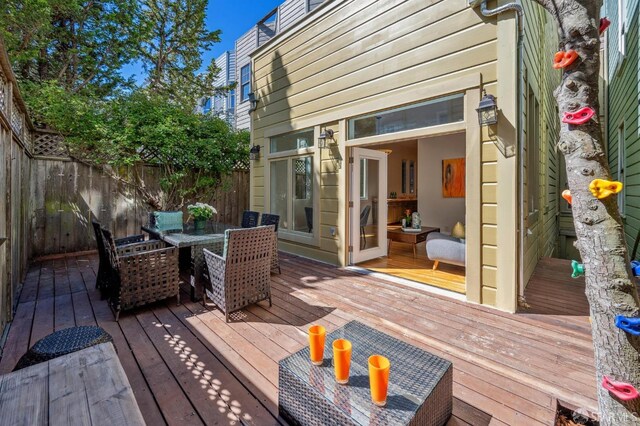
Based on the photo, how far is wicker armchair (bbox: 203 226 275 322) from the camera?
9.50ft

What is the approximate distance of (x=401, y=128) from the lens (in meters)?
3.98

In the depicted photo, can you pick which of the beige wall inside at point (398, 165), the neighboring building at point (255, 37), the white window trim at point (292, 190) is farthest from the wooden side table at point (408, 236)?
the neighboring building at point (255, 37)

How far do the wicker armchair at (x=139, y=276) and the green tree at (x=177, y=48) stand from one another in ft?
27.2

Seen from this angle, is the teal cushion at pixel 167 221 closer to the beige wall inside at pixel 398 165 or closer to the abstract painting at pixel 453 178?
the beige wall inside at pixel 398 165

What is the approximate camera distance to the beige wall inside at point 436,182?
7379 mm

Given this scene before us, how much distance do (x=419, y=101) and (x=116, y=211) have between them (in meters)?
6.12

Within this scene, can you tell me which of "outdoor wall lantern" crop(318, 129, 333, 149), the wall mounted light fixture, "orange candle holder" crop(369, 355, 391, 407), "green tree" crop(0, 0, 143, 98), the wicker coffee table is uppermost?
"green tree" crop(0, 0, 143, 98)

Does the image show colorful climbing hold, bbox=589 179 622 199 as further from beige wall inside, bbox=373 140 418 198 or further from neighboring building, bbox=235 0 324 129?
neighboring building, bbox=235 0 324 129

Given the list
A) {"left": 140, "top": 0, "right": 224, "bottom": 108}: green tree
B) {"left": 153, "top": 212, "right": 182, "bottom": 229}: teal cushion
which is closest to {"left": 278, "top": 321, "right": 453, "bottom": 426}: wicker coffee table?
{"left": 153, "top": 212, "right": 182, "bottom": 229}: teal cushion

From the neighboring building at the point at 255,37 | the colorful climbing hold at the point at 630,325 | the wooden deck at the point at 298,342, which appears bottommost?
the wooden deck at the point at 298,342

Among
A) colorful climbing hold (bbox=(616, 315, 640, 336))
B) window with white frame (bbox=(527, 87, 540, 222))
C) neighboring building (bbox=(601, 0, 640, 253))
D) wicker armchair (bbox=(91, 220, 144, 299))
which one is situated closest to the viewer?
colorful climbing hold (bbox=(616, 315, 640, 336))

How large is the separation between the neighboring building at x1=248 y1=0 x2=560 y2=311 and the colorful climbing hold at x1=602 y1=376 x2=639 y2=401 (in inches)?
79.0

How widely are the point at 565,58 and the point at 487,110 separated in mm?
2103

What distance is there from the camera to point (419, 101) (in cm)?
376
